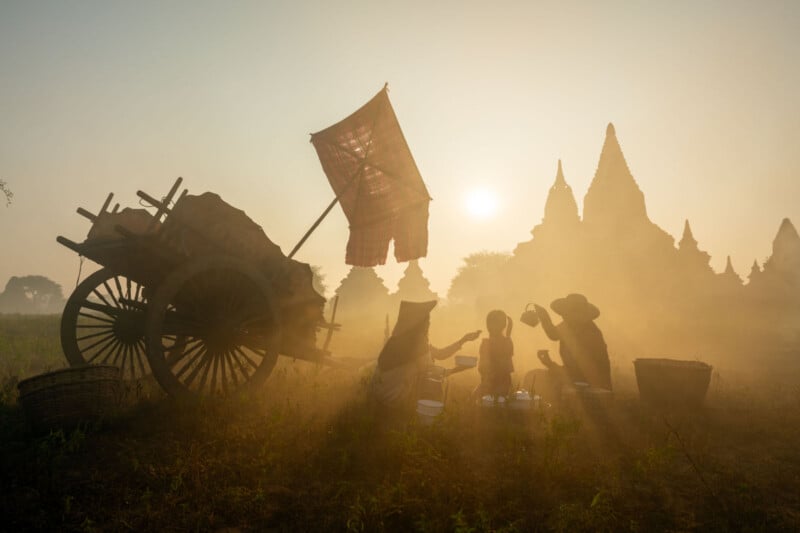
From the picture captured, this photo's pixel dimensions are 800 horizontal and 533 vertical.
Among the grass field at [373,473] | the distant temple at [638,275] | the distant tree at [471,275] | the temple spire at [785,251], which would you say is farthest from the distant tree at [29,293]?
the temple spire at [785,251]

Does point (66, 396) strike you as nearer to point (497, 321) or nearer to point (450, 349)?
point (450, 349)

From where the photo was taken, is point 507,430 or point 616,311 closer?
point 507,430

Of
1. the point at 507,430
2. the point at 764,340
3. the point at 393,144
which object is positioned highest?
the point at 393,144

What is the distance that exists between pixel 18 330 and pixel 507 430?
17362 mm

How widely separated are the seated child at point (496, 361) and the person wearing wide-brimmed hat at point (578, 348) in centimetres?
83

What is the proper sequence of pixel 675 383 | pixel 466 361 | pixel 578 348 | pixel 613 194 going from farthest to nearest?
pixel 613 194 → pixel 578 348 → pixel 675 383 → pixel 466 361

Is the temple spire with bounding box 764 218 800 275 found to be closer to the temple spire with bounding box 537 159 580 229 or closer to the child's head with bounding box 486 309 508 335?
the temple spire with bounding box 537 159 580 229

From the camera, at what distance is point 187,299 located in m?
5.37

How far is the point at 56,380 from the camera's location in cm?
449

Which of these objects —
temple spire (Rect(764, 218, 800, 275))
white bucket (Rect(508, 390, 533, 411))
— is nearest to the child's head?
white bucket (Rect(508, 390, 533, 411))

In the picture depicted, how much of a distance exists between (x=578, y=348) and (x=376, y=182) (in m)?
6.20

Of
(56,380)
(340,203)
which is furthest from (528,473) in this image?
(340,203)

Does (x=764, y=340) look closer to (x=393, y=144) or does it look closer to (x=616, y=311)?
(x=616, y=311)

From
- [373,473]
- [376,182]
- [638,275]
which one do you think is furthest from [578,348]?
[638,275]
